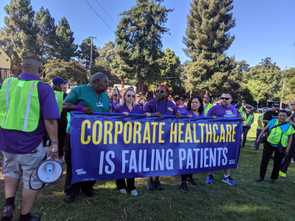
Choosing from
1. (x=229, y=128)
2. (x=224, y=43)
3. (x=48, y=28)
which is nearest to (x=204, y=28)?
(x=224, y=43)

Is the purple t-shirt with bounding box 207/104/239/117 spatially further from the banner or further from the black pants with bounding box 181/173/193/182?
the black pants with bounding box 181/173/193/182

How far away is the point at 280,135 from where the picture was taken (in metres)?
6.08

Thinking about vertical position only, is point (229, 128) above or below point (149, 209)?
above

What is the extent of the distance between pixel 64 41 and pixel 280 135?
6323 cm

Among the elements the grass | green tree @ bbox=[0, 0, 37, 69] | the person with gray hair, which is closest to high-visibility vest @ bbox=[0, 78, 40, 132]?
the person with gray hair

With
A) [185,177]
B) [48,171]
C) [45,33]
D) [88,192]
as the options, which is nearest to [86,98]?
[48,171]

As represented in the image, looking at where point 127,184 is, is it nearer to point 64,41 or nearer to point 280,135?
point 280,135

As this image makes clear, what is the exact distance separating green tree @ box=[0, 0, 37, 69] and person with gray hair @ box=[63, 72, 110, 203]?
60.1m

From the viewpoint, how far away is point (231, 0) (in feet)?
153

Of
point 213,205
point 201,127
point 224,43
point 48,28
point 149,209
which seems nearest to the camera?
point 149,209

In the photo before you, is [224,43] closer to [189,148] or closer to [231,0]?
[231,0]

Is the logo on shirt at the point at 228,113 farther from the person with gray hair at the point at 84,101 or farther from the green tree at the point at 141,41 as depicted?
the green tree at the point at 141,41

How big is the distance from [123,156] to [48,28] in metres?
68.0

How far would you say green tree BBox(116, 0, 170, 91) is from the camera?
37188mm
